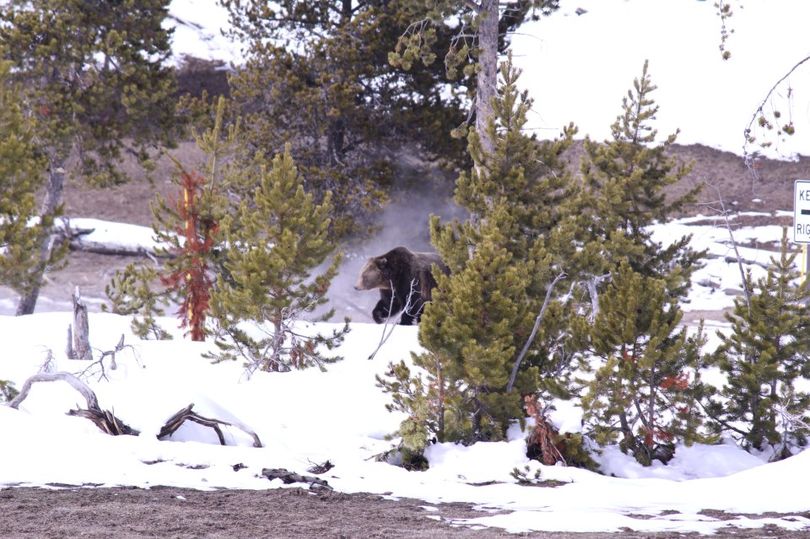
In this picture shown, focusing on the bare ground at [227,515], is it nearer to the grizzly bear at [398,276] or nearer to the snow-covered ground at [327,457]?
the snow-covered ground at [327,457]

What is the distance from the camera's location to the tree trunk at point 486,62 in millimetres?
17172

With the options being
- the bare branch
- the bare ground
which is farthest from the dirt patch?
the bare branch

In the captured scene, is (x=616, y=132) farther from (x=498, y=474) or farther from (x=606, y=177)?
(x=498, y=474)

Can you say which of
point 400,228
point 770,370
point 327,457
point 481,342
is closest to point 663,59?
point 400,228

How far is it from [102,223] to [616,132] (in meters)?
21.9

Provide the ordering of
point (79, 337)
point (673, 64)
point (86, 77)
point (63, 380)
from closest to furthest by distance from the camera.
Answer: point (63, 380)
point (79, 337)
point (86, 77)
point (673, 64)

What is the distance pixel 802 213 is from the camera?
1080 centimetres

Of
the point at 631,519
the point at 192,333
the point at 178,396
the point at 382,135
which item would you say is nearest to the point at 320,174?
the point at 382,135

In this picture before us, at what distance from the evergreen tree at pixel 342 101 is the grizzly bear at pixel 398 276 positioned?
5057 millimetres

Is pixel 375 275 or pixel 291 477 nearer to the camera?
pixel 291 477

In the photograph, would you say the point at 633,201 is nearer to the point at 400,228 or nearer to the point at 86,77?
the point at 400,228

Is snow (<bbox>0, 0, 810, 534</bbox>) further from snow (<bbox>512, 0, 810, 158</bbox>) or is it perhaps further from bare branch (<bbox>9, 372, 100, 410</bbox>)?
snow (<bbox>512, 0, 810, 158</bbox>)

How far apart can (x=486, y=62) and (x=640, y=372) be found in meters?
8.48

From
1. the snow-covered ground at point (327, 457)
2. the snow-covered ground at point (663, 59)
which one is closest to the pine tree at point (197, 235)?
the snow-covered ground at point (327, 457)
